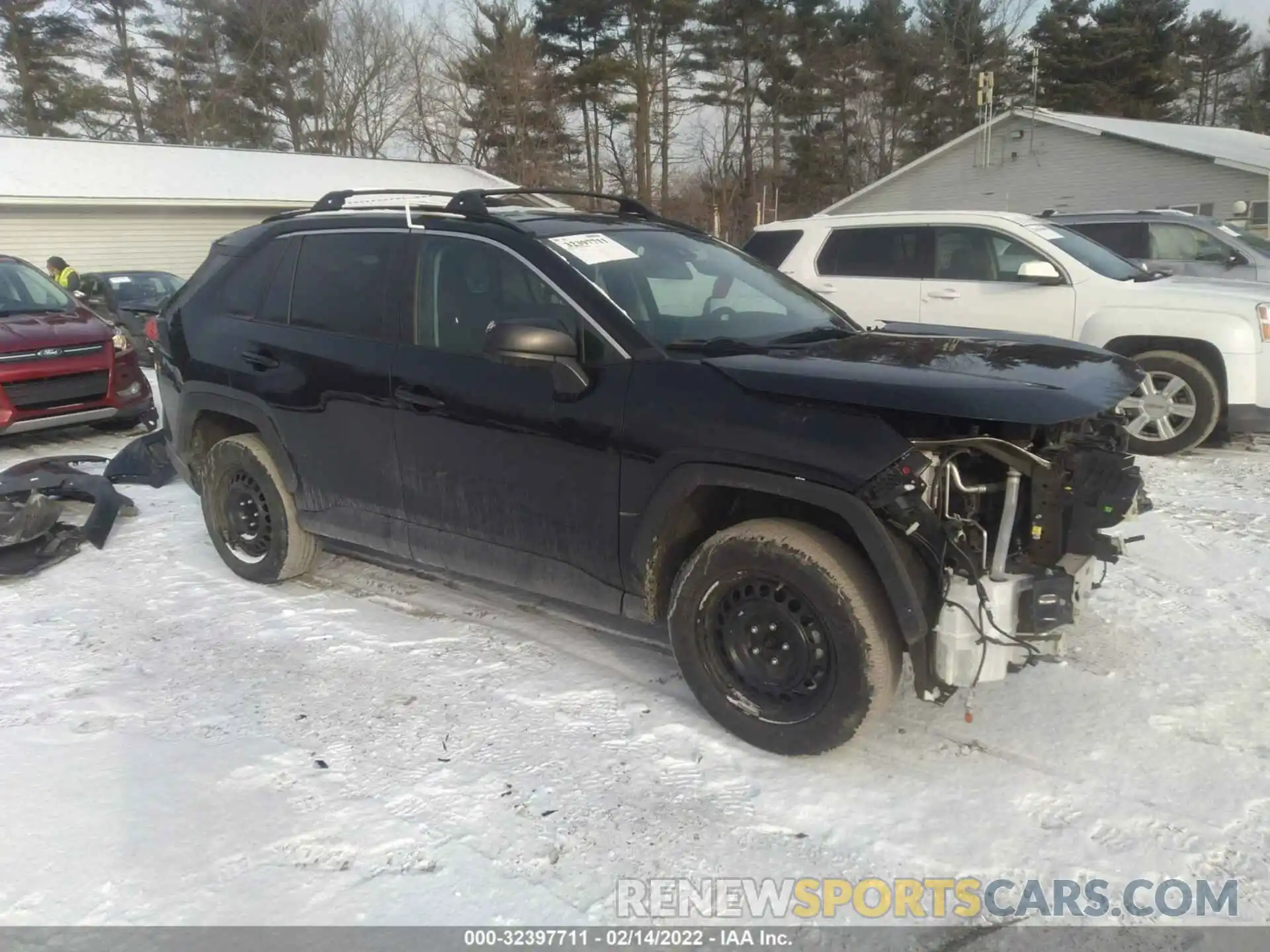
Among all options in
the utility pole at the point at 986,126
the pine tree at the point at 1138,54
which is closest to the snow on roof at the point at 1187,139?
the utility pole at the point at 986,126

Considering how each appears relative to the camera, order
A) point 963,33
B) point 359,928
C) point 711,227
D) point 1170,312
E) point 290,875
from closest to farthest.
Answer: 1. point 359,928
2. point 290,875
3. point 1170,312
4. point 711,227
5. point 963,33

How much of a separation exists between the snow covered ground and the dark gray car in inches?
329

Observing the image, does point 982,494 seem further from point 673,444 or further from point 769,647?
point 673,444

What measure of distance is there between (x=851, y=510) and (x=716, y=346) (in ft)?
3.05

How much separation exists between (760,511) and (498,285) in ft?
4.86

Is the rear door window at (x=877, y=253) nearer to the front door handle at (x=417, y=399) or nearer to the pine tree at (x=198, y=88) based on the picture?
the front door handle at (x=417, y=399)

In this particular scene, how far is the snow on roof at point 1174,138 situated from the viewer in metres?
22.4

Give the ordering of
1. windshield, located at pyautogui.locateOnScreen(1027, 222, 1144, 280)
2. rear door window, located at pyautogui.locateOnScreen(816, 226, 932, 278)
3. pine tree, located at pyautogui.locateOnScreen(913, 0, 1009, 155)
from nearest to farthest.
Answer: windshield, located at pyautogui.locateOnScreen(1027, 222, 1144, 280)
rear door window, located at pyautogui.locateOnScreen(816, 226, 932, 278)
pine tree, located at pyautogui.locateOnScreen(913, 0, 1009, 155)

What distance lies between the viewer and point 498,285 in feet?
13.3

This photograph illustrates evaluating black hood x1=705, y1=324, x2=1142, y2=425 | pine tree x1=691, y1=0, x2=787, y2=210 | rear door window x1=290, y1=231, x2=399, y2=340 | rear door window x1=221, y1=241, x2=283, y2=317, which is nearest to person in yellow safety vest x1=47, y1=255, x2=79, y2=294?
rear door window x1=221, y1=241, x2=283, y2=317

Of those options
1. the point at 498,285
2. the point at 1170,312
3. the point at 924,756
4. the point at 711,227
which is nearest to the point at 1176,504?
the point at 1170,312

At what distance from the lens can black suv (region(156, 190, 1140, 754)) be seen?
3.04 m

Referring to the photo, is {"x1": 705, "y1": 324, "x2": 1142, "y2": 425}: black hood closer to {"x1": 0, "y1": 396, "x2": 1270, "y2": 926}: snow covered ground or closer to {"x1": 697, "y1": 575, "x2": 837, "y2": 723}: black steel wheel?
{"x1": 697, "y1": 575, "x2": 837, "y2": 723}: black steel wheel

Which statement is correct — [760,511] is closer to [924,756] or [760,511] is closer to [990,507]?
[990,507]
